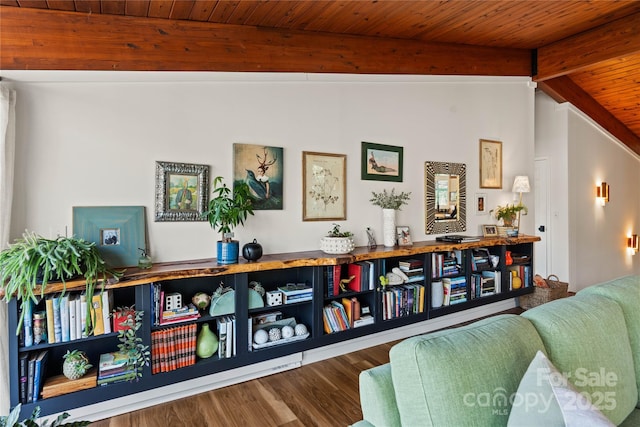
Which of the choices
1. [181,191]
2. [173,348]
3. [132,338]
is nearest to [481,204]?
[181,191]

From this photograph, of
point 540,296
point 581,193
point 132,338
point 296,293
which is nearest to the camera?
point 132,338

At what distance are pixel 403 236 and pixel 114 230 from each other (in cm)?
258

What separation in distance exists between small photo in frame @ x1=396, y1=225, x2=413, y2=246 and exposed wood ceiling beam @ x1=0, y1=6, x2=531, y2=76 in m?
1.62

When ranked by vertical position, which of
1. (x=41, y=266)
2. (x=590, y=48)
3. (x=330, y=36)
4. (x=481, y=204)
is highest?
(x=590, y=48)

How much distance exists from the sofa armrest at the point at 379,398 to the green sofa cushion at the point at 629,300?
1.23 meters

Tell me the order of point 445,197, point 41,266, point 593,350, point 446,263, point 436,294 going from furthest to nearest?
point 445,197 < point 446,263 < point 436,294 < point 41,266 < point 593,350

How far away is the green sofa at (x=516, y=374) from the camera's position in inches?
38.7

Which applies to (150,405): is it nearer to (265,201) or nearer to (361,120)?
(265,201)

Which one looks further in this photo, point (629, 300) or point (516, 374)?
point (629, 300)

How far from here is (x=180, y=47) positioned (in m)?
2.50

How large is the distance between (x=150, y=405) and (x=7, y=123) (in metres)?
1.97

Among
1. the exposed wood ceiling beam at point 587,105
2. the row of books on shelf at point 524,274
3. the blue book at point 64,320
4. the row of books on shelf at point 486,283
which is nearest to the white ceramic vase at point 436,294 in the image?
the row of books on shelf at point 486,283

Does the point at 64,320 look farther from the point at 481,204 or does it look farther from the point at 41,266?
the point at 481,204

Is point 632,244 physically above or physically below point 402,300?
above
